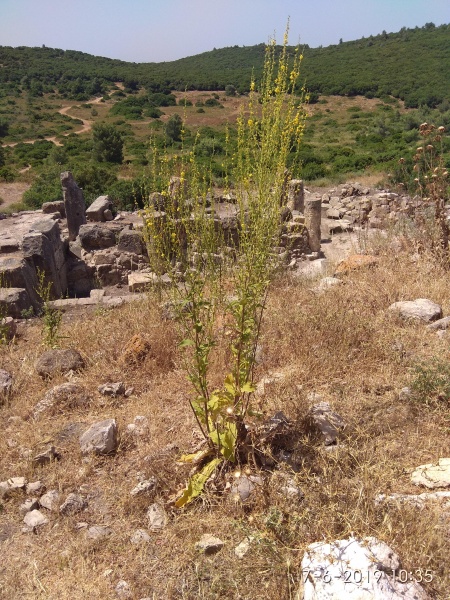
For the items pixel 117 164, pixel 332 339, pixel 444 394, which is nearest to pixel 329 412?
pixel 444 394

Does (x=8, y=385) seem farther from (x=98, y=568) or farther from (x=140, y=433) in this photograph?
(x=98, y=568)

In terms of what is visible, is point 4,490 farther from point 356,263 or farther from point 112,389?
point 356,263

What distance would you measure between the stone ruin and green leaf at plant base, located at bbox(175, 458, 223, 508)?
4.12 m

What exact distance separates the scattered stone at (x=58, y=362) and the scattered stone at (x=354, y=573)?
313 cm

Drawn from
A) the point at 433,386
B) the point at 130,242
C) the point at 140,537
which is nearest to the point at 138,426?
the point at 140,537

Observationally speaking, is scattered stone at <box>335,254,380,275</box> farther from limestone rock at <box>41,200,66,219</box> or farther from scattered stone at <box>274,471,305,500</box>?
limestone rock at <box>41,200,66,219</box>

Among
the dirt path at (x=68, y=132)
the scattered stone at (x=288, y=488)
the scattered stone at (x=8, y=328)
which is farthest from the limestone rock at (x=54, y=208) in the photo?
the dirt path at (x=68, y=132)

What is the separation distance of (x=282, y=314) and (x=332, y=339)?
0.73m

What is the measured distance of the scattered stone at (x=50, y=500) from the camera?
3.09 meters

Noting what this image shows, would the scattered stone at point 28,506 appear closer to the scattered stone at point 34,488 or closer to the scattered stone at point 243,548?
the scattered stone at point 34,488

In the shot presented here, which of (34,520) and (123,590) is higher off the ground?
(123,590)

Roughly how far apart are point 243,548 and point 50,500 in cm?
136

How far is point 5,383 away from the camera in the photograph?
14.9ft

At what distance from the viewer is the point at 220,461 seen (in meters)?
3.06
